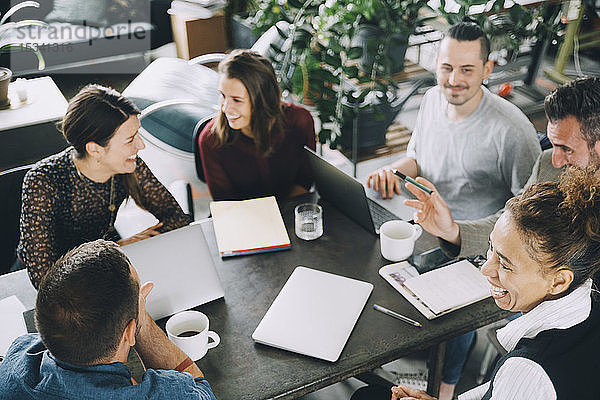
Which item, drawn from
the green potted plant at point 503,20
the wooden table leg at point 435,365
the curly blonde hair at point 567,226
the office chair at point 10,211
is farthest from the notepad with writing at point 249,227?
the green potted plant at point 503,20

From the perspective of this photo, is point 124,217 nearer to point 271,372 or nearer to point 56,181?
point 56,181

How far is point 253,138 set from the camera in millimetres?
2219

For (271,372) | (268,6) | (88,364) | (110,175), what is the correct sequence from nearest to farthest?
(88,364) → (271,372) → (110,175) → (268,6)

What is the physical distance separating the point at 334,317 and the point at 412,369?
85cm

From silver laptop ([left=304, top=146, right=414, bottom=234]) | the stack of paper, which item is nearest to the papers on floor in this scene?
silver laptop ([left=304, top=146, right=414, bottom=234])

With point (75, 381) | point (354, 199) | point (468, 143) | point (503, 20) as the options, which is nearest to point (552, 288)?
point (354, 199)

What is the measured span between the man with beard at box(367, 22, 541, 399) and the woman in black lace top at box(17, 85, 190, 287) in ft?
2.51

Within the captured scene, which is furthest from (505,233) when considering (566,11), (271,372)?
(566,11)

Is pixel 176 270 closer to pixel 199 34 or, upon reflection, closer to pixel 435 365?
pixel 435 365

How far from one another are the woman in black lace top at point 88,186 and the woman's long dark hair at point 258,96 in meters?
0.36

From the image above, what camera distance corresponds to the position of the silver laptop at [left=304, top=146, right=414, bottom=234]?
1.75 metres

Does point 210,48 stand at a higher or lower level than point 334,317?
lower

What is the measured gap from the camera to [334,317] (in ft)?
4.89

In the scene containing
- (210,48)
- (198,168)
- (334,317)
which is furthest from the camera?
(210,48)
